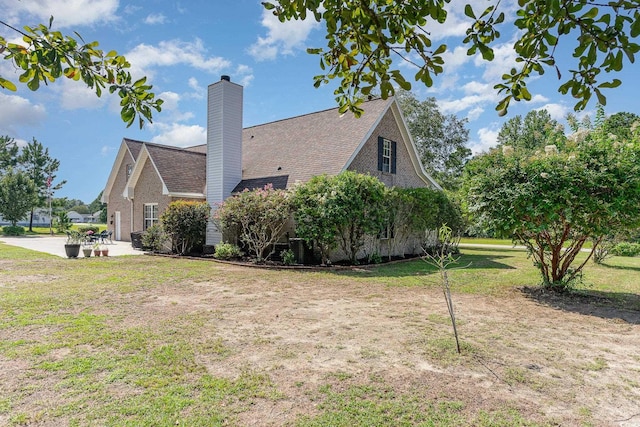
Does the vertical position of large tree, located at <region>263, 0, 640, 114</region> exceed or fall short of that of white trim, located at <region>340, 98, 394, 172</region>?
it falls short

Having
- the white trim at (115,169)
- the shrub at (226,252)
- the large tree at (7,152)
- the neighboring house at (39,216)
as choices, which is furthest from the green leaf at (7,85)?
the large tree at (7,152)

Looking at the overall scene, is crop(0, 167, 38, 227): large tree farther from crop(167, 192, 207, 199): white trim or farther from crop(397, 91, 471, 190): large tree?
crop(397, 91, 471, 190): large tree

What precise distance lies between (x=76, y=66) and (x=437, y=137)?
37080mm

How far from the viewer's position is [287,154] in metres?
18.0

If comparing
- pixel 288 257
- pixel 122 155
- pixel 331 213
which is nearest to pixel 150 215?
pixel 122 155

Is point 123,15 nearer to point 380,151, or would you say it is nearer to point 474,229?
point 474,229

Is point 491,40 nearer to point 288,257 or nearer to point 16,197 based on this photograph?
point 288,257

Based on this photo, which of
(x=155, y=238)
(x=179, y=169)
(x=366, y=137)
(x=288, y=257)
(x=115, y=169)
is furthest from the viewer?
(x=115, y=169)

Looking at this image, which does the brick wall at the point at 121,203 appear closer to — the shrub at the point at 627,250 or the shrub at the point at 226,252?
the shrub at the point at 226,252

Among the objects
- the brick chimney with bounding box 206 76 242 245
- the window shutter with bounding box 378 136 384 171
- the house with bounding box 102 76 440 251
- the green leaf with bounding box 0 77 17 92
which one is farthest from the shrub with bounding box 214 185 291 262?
the green leaf with bounding box 0 77 17 92

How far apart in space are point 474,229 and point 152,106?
862 cm

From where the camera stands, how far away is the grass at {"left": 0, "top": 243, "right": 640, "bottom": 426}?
10.5ft

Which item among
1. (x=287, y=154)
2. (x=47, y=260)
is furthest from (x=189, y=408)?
(x=287, y=154)

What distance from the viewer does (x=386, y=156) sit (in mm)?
17984
